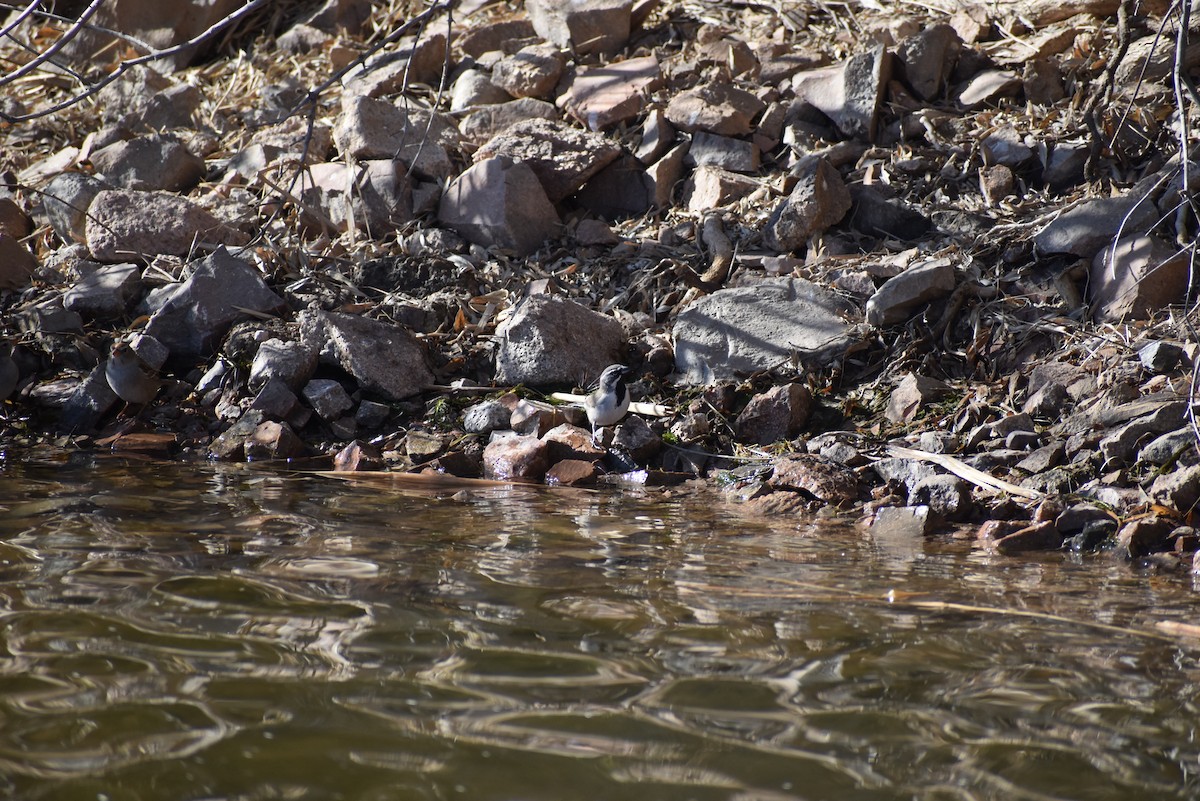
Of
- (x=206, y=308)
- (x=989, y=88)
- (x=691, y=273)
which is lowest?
(x=691, y=273)

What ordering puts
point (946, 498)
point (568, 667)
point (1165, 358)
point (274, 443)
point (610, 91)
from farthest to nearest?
point (610, 91) → point (274, 443) → point (1165, 358) → point (946, 498) → point (568, 667)

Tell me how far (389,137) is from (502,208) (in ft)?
4.11

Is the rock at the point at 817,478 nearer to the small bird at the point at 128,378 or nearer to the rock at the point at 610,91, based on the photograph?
the rock at the point at 610,91

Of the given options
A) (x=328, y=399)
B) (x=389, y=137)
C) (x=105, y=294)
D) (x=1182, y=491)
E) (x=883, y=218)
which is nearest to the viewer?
(x=1182, y=491)

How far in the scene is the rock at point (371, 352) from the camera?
6.05 meters

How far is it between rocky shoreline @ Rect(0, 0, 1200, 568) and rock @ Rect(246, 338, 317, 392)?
0.02 meters

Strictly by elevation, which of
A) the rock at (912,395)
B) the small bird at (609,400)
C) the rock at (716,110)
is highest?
the rock at (716,110)

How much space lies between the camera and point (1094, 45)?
691 cm

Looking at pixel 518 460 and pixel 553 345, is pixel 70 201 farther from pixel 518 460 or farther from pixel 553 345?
pixel 518 460

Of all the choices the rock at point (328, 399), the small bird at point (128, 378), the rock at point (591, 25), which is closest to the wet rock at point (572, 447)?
the rock at point (328, 399)

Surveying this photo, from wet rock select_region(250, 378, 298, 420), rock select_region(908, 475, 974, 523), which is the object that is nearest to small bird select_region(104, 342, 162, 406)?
wet rock select_region(250, 378, 298, 420)

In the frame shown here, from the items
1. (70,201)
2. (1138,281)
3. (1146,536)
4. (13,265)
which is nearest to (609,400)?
(1146,536)

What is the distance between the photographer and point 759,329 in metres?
5.85

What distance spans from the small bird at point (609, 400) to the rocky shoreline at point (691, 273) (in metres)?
0.17
